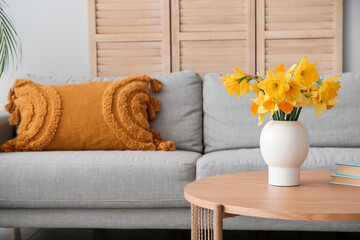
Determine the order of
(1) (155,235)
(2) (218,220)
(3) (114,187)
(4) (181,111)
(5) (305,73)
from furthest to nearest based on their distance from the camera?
(4) (181,111)
(1) (155,235)
(3) (114,187)
(5) (305,73)
(2) (218,220)

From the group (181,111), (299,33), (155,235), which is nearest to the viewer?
(155,235)

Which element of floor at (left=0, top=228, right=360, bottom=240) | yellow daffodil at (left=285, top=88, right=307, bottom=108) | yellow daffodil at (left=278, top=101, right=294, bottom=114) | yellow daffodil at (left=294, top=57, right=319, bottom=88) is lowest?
floor at (left=0, top=228, right=360, bottom=240)

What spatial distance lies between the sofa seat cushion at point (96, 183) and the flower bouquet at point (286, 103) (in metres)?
0.67

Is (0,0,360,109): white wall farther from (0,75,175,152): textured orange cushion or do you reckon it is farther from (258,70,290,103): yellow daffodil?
(258,70,290,103): yellow daffodil

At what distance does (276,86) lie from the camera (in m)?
1.25

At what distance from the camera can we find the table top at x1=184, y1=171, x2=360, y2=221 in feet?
3.41

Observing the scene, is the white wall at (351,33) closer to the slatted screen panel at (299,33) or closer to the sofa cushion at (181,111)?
the slatted screen panel at (299,33)

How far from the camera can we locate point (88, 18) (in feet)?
9.61

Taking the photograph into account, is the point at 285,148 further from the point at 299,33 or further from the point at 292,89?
the point at 299,33

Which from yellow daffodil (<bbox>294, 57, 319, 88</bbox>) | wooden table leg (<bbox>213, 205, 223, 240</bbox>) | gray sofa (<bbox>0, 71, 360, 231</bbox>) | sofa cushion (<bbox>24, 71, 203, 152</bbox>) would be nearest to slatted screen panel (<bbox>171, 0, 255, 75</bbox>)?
sofa cushion (<bbox>24, 71, 203, 152</bbox>)

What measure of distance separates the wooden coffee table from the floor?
37.2 inches

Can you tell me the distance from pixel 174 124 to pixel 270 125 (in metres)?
1.17

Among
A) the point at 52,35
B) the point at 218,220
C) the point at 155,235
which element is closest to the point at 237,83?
the point at 218,220

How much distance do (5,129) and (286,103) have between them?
1682 mm
